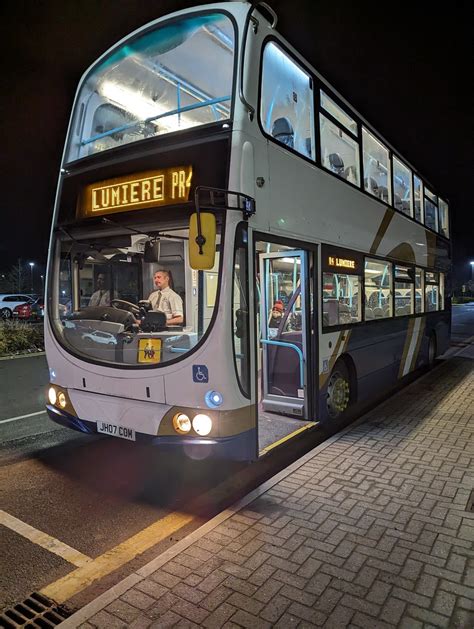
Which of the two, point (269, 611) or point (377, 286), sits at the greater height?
point (377, 286)

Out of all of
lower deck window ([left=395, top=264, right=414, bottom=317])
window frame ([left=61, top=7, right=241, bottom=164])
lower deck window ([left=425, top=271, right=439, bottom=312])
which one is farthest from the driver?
lower deck window ([left=425, top=271, right=439, bottom=312])

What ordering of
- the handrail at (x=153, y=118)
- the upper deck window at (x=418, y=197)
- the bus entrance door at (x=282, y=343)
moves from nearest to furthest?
the handrail at (x=153, y=118)
the bus entrance door at (x=282, y=343)
the upper deck window at (x=418, y=197)

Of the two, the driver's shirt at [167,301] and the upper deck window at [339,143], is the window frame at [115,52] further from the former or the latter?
the upper deck window at [339,143]

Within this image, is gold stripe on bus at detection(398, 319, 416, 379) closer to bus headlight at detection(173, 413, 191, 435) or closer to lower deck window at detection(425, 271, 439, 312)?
lower deck window at detection(425, 271, 439, 312)

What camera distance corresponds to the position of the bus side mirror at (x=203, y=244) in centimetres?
371

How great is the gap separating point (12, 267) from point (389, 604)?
67206 millimetres

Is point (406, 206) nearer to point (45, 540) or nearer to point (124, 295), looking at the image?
point (124, 295)

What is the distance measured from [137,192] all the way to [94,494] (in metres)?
2.96

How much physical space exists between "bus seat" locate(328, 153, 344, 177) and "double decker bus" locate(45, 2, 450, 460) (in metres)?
0.04

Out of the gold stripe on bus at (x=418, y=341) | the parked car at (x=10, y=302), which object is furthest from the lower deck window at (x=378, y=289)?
the parked car at (x=10, y=302)

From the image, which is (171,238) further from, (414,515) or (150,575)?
(414,515)

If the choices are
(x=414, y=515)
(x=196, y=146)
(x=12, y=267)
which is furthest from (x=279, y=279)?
(x=12, y=267)

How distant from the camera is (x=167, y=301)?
4.88 metres

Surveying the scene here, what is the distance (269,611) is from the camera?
8.74ft
